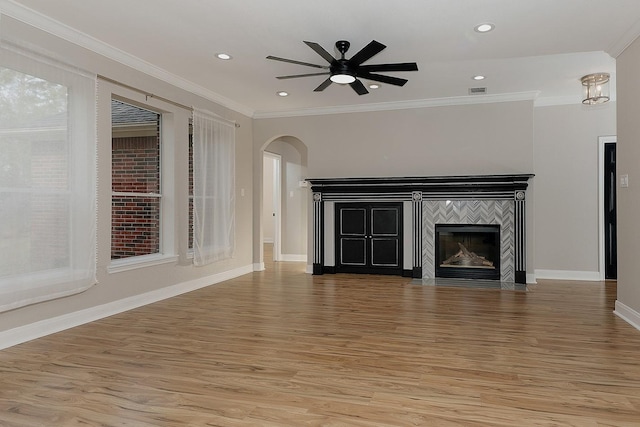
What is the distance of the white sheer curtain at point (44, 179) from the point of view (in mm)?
3211

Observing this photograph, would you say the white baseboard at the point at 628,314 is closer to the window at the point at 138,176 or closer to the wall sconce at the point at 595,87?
the wall sconce at the point at 595,87

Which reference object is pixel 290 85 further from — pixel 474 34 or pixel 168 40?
pixel 474 34

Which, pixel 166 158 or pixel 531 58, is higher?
pixel 531 58

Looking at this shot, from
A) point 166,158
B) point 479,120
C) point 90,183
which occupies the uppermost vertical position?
point 479,120

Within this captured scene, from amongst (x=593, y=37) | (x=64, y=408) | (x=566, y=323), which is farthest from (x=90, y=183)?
(x=593, y=37)

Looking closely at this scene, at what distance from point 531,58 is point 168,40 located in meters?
3.74

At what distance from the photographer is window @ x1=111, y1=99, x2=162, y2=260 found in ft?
16.4

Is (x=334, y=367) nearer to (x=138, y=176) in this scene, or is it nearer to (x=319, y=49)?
(x=319, y=49)

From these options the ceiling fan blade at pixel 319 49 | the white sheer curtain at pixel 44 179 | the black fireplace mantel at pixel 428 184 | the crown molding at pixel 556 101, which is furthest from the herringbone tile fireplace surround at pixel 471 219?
the white sheer curtain at pixel 44 179

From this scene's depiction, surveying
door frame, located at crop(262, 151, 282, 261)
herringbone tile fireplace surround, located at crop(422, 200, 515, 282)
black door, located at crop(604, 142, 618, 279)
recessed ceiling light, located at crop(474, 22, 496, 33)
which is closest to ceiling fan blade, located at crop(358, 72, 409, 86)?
recessed ceiling light, located at crop(474, 22, 496, 33)

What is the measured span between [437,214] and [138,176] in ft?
13.5

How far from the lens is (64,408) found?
7.39 ft

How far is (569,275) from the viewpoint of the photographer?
20.7ft

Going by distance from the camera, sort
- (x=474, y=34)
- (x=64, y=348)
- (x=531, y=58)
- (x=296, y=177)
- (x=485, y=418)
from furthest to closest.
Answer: (x=296, y=177)
(x=531, y=58)
(x=474, y=34)
(x=64, y=348)
(x=485, y=418)
